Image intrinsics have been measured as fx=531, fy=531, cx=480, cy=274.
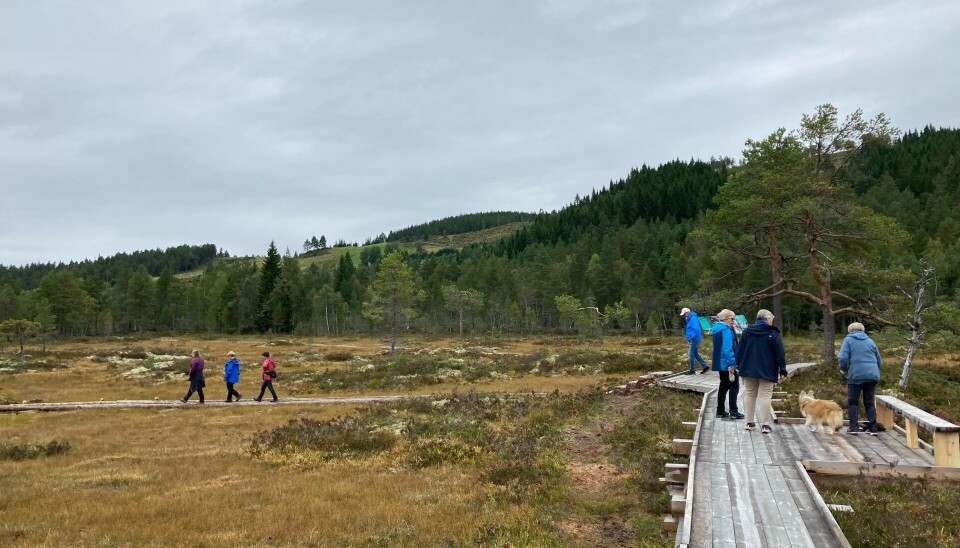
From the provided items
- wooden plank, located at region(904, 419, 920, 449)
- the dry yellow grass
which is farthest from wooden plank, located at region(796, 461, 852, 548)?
the dry yellow grass

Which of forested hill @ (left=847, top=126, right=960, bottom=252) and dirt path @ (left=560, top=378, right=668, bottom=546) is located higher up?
forested hill @ (left=847, top=126, right=960, bottom=252)

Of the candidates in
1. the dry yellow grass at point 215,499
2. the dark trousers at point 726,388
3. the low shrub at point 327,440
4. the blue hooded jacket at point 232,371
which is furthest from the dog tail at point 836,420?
the blue hooded jacket at point 232,371

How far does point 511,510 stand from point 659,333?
228 ft

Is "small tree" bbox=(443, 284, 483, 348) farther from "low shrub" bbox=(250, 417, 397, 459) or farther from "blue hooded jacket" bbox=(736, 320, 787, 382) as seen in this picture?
"blue hooded jacket" bbox=(736, 320, 787, 382)

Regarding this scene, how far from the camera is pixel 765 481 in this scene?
8.13 meters

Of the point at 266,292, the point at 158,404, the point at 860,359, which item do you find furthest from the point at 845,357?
the point at 266,292

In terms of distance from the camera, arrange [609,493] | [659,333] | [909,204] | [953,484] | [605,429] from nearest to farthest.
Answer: [953,484]
[609,493]
[605,429]
[659,333]
[909,204]

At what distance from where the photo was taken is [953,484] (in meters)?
8.38

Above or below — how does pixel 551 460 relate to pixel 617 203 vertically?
below

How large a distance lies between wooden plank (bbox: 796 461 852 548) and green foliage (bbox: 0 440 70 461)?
17.8 metres

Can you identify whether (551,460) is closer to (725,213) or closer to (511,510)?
(511,510)

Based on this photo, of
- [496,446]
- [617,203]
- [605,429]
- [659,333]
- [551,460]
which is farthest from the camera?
[617,203]

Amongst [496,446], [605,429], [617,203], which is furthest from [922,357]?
[617,203]

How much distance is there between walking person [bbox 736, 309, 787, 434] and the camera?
1060 centimetres
